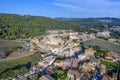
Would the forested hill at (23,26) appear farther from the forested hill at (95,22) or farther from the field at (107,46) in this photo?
the forested hill at (95,22)

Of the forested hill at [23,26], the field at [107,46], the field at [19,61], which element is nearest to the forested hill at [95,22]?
the forested hill at [23,26]

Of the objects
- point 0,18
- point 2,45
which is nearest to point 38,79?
point 2,45

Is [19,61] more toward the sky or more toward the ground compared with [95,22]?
more toward the ground

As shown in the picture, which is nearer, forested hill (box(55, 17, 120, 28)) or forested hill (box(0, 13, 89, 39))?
forested hill (box(0, 13, 89, 39))

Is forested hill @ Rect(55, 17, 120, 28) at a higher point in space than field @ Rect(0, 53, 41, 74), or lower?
higher

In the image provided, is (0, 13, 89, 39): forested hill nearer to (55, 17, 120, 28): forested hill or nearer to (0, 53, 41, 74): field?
(0, 53, 41, 74): field

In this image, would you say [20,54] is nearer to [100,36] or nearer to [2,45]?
[2,45]

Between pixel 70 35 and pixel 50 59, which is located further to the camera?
pixel 70 35

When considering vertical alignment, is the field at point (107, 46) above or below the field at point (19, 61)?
below

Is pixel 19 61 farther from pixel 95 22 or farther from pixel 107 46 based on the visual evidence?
pixel 95 22

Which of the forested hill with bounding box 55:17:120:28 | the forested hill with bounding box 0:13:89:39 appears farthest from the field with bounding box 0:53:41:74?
the forested hill with bounding box 55:17:120:28

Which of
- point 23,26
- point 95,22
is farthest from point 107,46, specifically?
point 95,22
